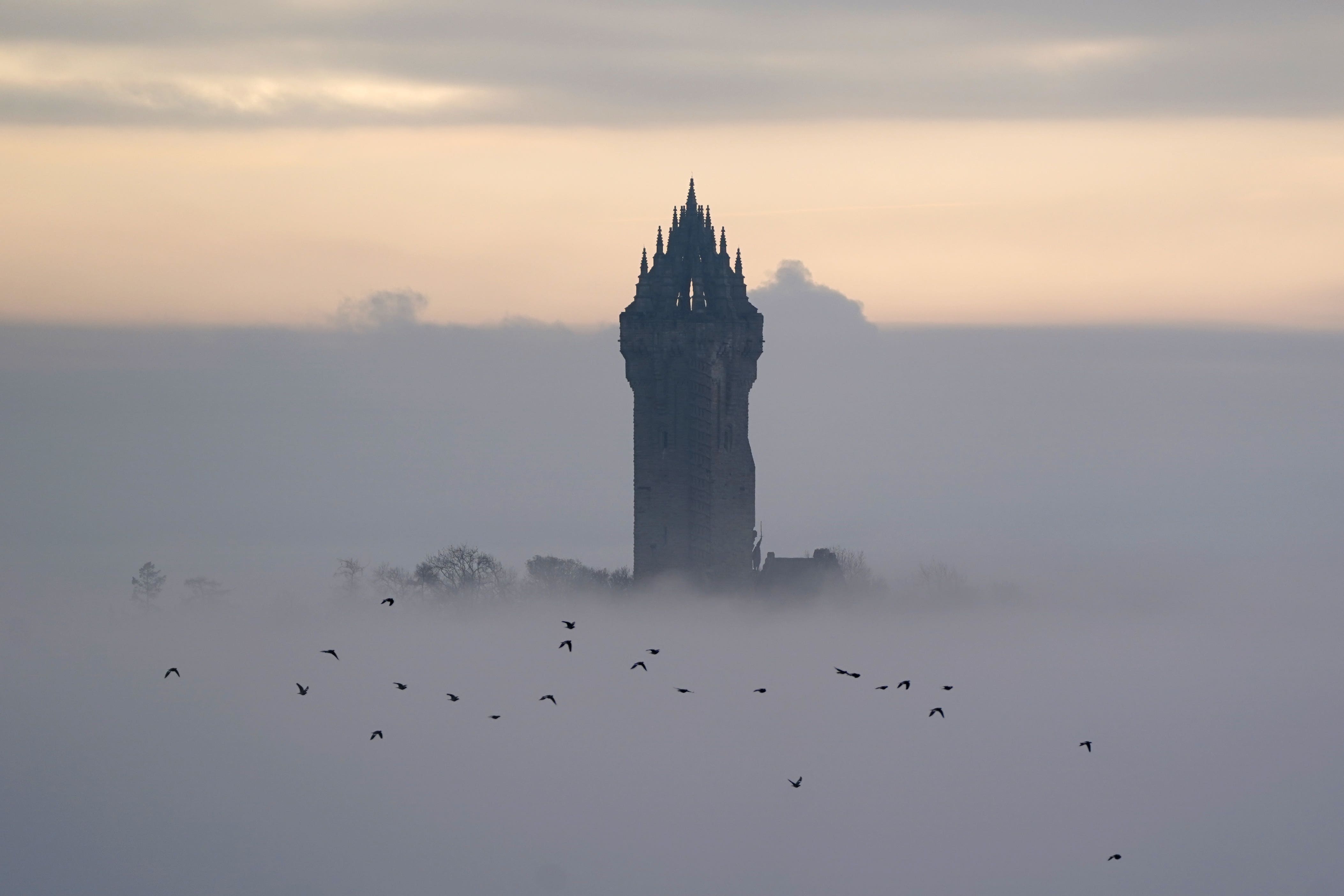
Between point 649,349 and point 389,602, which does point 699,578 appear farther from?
point 389,602

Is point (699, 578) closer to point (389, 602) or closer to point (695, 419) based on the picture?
point (695, 419)

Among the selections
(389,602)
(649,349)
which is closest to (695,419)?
(649,349)

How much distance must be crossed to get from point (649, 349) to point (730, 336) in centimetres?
667

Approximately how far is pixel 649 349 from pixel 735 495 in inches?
541

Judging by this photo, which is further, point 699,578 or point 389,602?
point 699,578

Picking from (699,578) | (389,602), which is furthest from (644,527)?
(389,602)

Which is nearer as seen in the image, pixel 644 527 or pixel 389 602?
pixel 389 602

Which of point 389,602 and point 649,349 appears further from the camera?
point 649,349

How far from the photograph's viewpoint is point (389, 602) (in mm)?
125938

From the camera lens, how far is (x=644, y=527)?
199750 mm

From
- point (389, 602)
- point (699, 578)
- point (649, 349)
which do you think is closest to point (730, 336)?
point (649, 349)

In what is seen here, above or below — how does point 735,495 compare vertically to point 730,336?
below

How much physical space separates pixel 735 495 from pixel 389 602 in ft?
248

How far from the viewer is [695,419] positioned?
646ft
